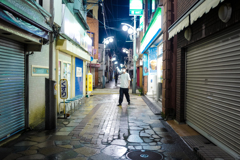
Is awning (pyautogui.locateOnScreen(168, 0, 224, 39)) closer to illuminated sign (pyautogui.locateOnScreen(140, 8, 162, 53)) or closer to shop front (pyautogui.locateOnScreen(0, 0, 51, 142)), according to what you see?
illuminated sign (pyautogui.locateOnScreen(140, 8, 162, 53))

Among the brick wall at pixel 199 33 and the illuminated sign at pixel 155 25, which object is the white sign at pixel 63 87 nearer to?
the brick wall at pixel 199 33

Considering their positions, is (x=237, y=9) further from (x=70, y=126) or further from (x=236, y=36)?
(x=70, y=126)

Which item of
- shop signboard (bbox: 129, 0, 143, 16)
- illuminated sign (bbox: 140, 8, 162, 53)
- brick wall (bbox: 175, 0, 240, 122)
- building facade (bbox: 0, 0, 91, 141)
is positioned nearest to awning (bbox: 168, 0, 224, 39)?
brick wall (bbox: 175, 0, 240, 122)

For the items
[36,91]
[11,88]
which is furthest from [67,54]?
[11,88]

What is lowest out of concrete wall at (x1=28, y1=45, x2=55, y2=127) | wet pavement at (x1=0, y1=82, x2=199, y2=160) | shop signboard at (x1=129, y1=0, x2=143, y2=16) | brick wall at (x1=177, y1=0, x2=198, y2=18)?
wet pavement at (x1=0, y1=82, x2=199, y2=160)

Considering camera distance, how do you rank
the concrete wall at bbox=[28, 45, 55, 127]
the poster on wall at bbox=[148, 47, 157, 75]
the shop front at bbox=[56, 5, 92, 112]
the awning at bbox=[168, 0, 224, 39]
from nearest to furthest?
the awning at bbox=[168, 0, 224, 39] → the concrete wall at bbox=[28, 45, 55, 127] → the shop front at bbox=[56, 5, 92, 112] → the poster on wall at bbox=[148, 47, 157, 75]

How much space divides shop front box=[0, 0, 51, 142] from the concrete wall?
0.33 meters

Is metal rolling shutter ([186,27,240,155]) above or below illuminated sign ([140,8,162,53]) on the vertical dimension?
below

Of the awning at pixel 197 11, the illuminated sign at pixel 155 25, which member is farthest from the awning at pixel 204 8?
the illuminated sign at pixel 155 25

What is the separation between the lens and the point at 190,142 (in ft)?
15.9

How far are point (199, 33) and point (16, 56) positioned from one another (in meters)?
5.64

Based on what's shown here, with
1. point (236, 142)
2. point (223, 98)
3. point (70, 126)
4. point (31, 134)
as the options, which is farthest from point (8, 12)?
point (236, 142)

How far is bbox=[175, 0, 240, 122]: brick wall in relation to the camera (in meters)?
3.75

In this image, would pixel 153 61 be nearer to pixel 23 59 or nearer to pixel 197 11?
pixel 197 11
